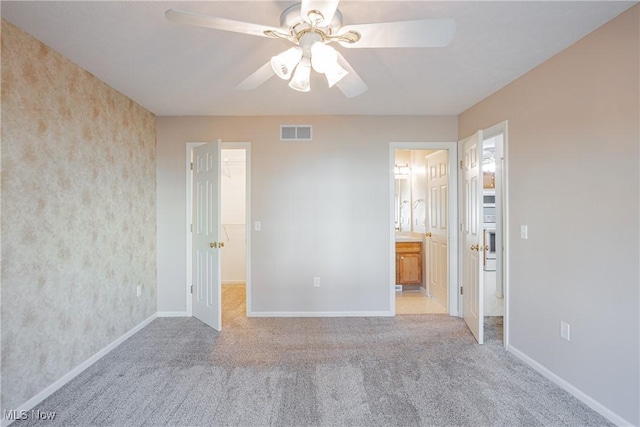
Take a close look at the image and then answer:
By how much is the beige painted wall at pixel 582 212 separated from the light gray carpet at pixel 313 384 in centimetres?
34

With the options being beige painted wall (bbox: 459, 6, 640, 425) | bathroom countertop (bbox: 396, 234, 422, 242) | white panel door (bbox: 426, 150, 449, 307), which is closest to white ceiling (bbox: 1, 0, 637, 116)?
beige painted wall (bbox: 459, 6, 640, 425)

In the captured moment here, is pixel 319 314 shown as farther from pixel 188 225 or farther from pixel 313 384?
pixel 188 225

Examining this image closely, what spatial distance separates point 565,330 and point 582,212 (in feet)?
2.83

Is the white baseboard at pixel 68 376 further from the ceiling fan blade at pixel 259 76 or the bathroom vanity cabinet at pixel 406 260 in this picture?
the bathroom vanity cabinet at pixel 406 260

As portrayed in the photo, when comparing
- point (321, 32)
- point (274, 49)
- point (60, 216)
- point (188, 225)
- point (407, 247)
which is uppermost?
point (274, 49)

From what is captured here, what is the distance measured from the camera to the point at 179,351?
9.70ft

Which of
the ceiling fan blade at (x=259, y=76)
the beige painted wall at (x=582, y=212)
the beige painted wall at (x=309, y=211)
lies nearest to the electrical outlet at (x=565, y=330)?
the beige painted wall at (x=582, y=212)

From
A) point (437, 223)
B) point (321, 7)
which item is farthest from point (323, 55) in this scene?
point (437, 223)

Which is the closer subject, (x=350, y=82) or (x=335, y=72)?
(x=335, y=72)

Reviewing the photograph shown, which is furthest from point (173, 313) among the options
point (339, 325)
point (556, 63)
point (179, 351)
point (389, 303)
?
point (556, 63)

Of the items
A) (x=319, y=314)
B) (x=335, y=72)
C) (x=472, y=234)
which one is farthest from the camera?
(x=319, y=314)

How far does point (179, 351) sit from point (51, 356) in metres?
0.95

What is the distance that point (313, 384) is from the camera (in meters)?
2.39

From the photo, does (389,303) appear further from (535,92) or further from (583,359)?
(535,92)
